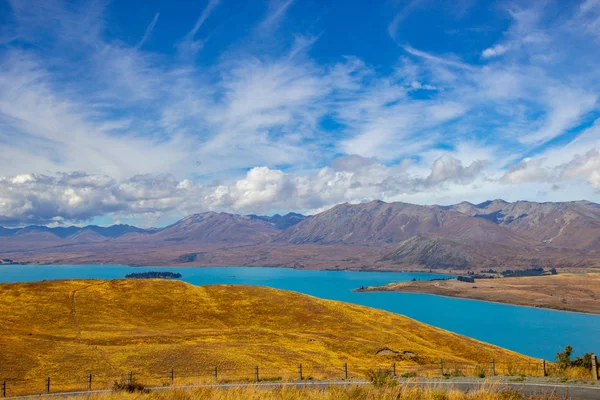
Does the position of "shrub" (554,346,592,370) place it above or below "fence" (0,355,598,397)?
above

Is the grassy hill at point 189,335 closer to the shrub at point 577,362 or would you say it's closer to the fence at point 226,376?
the fence at point 226,376

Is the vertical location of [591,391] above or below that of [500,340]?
above

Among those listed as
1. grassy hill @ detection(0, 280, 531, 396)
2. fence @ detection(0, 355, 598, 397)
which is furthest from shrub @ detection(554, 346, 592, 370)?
grassy hill @ detection(0, 280, 531, 396)

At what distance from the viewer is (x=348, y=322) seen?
75.2 metres

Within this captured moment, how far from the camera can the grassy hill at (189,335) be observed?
4291 centimetres

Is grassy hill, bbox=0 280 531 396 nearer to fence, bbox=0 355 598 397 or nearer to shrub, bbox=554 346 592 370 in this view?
fence, bbox=0 355 598 397

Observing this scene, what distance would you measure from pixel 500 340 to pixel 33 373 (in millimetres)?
138936

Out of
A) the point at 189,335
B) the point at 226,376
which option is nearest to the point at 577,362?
the point at 226,376

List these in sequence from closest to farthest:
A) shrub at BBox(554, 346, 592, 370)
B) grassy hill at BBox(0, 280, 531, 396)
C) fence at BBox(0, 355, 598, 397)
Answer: shrub at BBox(554, 346, 592, 370), fence at BBox(0, 355, 598, 397), grassy hill at BBox(0, 280, 531, 396)

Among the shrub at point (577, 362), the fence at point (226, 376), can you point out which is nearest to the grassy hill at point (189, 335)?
the fence at point (226, 376)

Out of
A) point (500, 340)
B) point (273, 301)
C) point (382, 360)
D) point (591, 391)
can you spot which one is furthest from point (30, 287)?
point (500, 340)

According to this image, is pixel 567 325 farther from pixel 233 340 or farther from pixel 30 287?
pixel 30 287

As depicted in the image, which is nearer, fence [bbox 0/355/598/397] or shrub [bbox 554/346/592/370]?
shrub [bbox 554/346/592/370]

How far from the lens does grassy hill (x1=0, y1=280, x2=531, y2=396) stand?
42906mm
